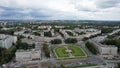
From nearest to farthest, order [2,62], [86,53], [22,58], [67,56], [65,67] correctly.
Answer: [65,67], [2,62], [22,58], [67,56], [86,53]

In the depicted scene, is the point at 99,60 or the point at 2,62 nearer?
the point at 2,62

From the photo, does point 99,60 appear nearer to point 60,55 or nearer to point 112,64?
point 112,64

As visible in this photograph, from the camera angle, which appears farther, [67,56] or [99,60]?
[67,56]

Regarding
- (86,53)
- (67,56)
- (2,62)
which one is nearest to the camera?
(2,62)

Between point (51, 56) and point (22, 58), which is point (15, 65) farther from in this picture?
point (51, 56)

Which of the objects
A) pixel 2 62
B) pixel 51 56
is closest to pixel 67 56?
pixel 51 56

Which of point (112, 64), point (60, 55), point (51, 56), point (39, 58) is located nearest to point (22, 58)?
point (39, 58)

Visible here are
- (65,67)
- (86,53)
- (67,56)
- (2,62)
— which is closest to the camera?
(65,67)

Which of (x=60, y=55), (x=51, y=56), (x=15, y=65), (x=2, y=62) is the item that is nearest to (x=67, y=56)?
(x=60, y=55)
